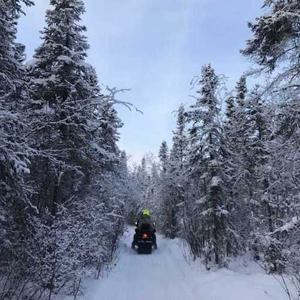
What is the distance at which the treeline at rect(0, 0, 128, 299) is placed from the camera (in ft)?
34.4

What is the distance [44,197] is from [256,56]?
904 centimetres

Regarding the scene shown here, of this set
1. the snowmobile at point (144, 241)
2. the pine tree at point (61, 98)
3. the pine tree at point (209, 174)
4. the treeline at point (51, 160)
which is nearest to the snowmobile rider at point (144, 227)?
the snowmobile at point (144, 241)

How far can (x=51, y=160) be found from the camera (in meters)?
10.6

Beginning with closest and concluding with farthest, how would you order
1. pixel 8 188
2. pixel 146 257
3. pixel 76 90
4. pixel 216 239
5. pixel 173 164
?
pixel 8 188 → pixel 76 90 → pixel 216 239 → pixel 146 257 → pixel 173 164

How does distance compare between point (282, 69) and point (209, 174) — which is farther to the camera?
point (209, 174)

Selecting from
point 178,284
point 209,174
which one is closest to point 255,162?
point 209,174

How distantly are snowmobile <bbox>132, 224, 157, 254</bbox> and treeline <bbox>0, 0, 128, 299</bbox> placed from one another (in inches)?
401

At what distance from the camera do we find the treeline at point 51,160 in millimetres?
10500

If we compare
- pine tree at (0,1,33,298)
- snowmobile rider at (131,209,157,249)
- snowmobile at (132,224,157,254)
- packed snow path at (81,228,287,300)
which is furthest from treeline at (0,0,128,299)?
snowmobile rider at (131,209,157,249)

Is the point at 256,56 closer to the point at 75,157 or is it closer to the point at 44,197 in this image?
the point at 75,157

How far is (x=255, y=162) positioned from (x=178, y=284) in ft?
39.7

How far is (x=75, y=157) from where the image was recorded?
1572cm

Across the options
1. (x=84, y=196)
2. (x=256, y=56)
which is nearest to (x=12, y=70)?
(x=256, y=56)

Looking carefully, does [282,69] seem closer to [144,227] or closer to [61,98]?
[61,98]
